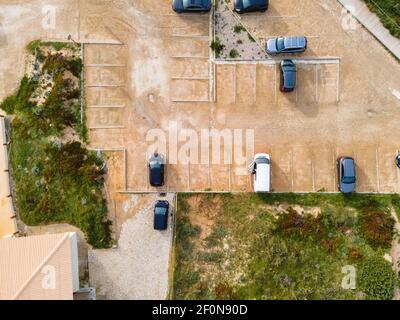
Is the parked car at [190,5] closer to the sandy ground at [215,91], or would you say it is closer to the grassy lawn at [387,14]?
the sandy ground at [215,91]

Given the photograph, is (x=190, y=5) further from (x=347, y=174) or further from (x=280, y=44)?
(x=347, y=174)

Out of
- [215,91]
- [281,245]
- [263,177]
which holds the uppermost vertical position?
[215,91]

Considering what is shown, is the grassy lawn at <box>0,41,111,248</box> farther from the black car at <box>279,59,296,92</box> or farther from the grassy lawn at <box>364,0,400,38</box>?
the grassy lawn at <box>364,0,400,38</box>

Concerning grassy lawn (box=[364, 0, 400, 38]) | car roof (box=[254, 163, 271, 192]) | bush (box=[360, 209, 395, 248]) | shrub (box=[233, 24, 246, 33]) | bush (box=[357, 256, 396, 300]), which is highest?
grassy lawn (box=[364, 0, 400, 38])

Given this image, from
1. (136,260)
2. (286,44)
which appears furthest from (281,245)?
(286,44)

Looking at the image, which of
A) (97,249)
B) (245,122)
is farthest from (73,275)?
(245,122)

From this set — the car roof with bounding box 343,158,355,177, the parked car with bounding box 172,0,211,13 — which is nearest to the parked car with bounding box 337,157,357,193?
the car roof with bounding box 343,158,355,177
